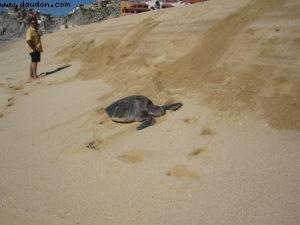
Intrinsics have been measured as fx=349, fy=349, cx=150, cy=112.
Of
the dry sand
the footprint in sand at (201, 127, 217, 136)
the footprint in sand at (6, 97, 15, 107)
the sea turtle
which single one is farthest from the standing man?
the footprint in sand at (201, 127, 217, 136)

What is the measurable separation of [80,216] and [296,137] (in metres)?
3.11

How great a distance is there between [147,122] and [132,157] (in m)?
1.11

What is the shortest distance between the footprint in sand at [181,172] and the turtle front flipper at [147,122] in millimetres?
1436

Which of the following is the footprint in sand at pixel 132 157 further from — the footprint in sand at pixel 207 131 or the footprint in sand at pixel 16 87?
the footprint in sand at pixel 16 87

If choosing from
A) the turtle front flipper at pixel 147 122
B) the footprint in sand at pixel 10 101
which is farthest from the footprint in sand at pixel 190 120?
the footprint in sand at pixel 10 101

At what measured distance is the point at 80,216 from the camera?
12.8 ft

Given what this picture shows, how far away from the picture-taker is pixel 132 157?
506 cm

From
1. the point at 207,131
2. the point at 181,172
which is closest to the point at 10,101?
the point at 207,131

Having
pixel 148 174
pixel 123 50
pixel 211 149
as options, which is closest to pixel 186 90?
pixel 211 149

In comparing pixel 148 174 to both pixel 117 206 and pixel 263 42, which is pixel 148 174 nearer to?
pixel 117 206

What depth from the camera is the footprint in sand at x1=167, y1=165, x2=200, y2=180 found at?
4418 mm

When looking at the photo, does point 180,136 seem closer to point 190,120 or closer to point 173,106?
point 190,120

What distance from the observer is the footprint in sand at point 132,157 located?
498cm

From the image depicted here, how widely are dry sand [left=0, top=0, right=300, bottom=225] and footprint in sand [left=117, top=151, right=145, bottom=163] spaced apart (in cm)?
2
